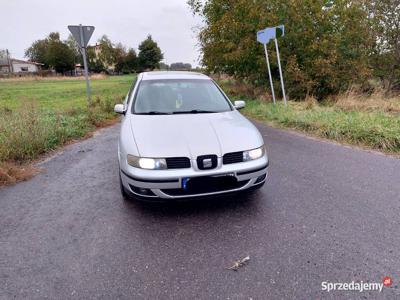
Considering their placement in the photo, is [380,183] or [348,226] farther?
[380,183]

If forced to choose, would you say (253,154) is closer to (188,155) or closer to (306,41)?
(188,155)

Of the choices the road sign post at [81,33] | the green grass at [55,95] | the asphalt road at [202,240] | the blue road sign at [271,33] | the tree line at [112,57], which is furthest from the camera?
the tree line at [112,57]

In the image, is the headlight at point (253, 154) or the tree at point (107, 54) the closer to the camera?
the headlight at point (253, 154)

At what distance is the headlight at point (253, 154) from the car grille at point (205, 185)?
0.29 metres

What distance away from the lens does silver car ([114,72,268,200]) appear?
270 centimetres

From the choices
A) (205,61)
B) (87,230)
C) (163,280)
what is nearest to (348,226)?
(163,280)

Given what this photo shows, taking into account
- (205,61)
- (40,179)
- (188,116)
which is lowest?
(40,179)

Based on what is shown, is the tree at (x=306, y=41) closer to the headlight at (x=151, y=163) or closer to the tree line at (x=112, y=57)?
the headlight at (x=151, y=163)

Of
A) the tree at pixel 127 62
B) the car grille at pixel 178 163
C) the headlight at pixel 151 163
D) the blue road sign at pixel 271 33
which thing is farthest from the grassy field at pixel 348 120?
the tree at pixel 127 62

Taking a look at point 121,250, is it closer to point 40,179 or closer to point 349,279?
point 349,279

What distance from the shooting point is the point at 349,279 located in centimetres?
213

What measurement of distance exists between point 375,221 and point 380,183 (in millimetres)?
1182

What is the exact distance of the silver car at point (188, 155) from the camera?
2701 millimetres

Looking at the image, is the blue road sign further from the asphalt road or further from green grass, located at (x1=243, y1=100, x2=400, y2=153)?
the asphalt road
